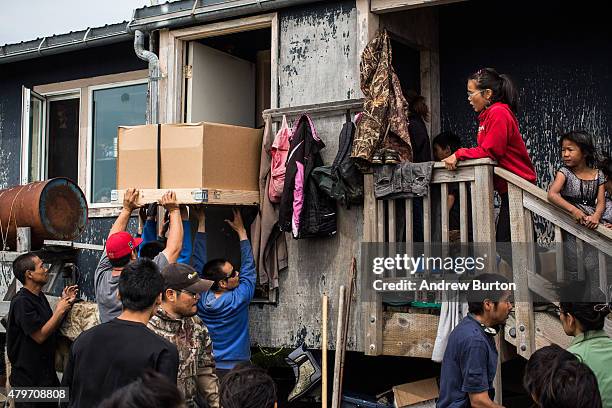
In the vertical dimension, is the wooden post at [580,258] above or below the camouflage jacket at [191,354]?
above

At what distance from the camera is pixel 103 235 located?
10.3m

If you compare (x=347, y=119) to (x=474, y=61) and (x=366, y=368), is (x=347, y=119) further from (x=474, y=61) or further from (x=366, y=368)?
(x=366, y=368)

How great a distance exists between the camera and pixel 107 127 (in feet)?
34.6

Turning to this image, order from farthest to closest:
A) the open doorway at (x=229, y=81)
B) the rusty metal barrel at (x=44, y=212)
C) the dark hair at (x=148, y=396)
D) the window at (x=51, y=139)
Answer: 1. the window at (x=51, y=139)
2. the rusty metal barrel at (x=44, y=212)
3. the open doorway at (x=229, y=81)
4. the dark hair at (x=148, y=396)

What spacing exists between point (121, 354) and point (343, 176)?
3263 millimetres

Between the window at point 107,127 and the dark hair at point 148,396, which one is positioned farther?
the window at point 107,127

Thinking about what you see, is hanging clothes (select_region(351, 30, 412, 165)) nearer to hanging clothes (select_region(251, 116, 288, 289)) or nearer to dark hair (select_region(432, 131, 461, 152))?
dark hair (select_region(432, 131, 461, 152))

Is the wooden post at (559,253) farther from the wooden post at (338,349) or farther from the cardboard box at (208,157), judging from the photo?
the cardboard box at (208,157)

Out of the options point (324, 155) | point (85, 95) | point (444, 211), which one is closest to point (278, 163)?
point (324, 155)

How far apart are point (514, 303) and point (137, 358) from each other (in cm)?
312

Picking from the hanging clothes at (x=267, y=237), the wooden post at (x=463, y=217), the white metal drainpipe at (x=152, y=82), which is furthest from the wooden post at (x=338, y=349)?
the white metal drainpipe at (x=152, y=82)

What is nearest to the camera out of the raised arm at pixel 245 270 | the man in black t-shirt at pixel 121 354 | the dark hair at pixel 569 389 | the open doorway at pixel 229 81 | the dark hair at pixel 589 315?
the dark hair at pixel 569 389

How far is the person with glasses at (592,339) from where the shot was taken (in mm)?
4414

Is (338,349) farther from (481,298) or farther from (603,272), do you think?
(603,272)
